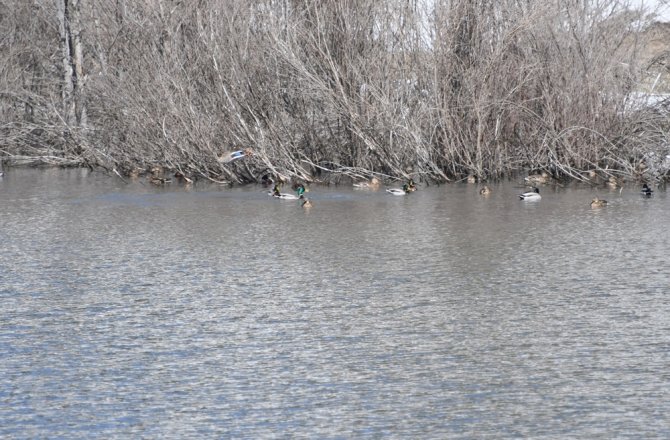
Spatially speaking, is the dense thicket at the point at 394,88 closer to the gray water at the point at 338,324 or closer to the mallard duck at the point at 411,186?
the mallard duck at the point at 411,186

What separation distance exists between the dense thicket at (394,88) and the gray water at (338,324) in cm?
413

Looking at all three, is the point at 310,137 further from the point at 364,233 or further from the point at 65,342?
the point at 65,342

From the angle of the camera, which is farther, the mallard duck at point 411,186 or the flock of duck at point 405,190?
the mallard duck at point 411,186

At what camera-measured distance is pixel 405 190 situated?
20328 millimetres

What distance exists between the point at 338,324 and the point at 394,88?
39.7 ft

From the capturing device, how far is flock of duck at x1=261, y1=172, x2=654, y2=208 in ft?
61.9

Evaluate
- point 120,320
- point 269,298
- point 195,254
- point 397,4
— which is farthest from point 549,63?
point 120,320

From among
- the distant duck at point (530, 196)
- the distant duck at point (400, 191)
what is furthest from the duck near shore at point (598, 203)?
the distant duck at point (400, 191)

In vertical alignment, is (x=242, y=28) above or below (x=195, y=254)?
above

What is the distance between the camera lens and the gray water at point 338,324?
25.0ft

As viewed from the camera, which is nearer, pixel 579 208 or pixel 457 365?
pixel 457 365

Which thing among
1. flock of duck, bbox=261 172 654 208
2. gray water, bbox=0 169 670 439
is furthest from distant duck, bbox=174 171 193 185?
gray water, bbox=0 169 670 439

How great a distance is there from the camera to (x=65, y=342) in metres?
9.62

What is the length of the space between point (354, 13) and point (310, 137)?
8.58 ft
